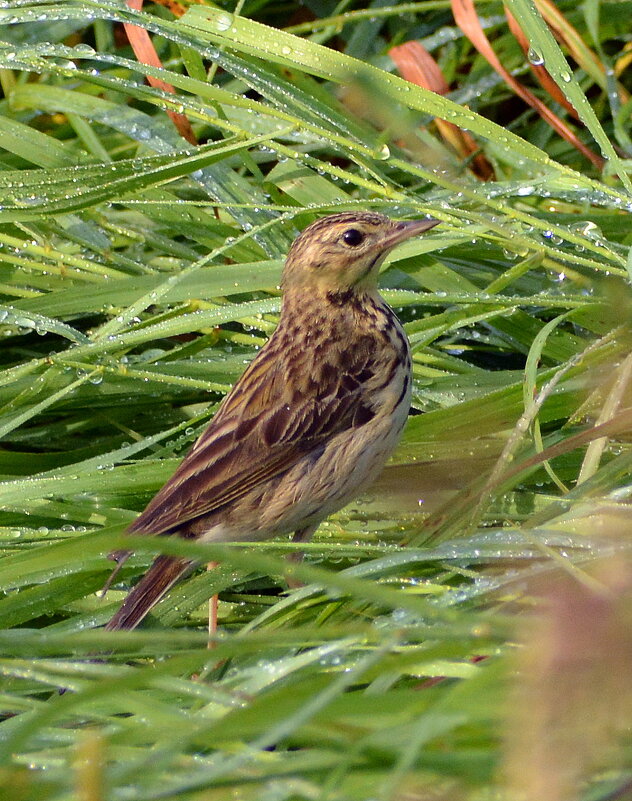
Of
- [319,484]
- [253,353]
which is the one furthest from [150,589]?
[253,353]

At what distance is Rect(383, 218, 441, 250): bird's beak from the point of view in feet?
12.5

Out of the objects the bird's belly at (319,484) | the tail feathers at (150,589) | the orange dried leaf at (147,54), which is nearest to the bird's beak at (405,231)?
the bird's belly at (319,484)

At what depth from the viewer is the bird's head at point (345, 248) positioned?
3.85 m

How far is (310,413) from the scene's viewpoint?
12.3 feet

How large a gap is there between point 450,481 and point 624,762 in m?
1.62

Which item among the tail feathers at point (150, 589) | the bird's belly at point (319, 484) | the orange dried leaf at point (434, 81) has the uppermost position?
the orange dried leaf at point (434, 81)

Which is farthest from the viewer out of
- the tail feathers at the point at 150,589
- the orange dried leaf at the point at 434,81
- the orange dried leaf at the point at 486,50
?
the orange dried leaf at the point at 434,81

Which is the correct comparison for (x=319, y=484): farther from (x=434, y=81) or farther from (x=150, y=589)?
(x=434, y=81)

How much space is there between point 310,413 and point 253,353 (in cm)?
72

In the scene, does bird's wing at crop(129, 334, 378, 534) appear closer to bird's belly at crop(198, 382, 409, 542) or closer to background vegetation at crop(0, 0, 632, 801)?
bird's belly at crop(198, 382, 409, 542)

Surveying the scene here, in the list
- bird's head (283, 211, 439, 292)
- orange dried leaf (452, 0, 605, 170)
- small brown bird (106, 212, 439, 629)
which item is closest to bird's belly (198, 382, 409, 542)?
small brown bird (106, 212, 439, 629)

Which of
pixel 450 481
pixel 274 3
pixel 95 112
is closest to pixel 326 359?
pixel 450 481

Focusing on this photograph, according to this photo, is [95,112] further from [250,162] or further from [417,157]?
[417,157]

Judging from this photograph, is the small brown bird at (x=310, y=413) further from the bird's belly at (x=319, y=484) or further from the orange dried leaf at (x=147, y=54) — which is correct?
the orange dried leaf at (x=147, y=54)
